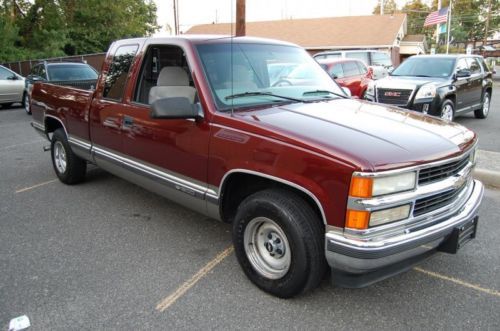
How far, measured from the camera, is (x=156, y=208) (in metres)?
5.18

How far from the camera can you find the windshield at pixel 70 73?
13180 millimetres

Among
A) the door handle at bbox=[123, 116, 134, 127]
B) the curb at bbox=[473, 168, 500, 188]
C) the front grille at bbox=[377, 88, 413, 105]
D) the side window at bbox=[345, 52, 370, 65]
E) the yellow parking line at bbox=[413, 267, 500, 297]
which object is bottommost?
the yellow parking line at bbox=[413, 267, 500, 297]

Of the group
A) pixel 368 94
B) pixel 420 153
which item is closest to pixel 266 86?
pixel 420 153

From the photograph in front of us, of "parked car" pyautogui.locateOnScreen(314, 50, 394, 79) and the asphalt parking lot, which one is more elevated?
"parked car" pyautogui.locateOnScreen(314, 50, 394, 79)

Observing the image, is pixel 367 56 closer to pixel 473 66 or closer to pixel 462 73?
pixel 473 66

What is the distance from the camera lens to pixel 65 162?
599 cm

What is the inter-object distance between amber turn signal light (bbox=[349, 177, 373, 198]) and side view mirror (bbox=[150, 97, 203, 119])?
57.3 inches

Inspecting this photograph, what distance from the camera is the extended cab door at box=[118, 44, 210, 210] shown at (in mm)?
3689

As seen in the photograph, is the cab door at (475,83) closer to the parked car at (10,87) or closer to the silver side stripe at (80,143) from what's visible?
the silver side stripe at (80,143)

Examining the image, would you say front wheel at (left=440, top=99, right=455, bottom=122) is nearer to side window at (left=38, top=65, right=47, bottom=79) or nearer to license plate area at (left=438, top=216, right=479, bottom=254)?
license plate area at (left=438, top=216, right=479, bottom=254)

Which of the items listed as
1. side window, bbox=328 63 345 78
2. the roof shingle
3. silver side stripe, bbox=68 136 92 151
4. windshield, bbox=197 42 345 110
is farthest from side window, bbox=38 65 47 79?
the roof shingle

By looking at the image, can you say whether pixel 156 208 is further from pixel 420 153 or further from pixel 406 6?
pixel 406 6

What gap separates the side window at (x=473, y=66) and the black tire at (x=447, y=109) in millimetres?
1642

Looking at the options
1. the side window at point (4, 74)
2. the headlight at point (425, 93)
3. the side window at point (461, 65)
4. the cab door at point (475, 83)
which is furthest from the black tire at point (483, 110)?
the side window at point (4, 74)
